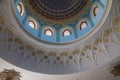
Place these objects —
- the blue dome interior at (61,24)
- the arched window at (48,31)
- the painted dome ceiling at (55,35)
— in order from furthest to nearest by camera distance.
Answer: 1. the arched window at (48,31)
2. the blue dome interior at (61,24)
3. the painted dome ceiling at (55,35)

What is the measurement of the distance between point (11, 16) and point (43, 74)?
343 cm

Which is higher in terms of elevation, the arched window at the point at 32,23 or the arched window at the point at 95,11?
the arched window at the point at 95,11

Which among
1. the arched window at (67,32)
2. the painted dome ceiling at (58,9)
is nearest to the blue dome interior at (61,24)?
the painted dome ceiling at (58,9)

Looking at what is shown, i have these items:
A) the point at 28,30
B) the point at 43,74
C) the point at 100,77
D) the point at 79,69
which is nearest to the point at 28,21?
the point at 28,30

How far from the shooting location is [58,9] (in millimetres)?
13820

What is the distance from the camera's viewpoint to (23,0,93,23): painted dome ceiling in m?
13.3

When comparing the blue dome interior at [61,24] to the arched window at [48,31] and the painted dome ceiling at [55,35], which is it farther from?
the arched window at [48,31]

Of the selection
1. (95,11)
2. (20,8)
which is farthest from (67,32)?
(20,8)

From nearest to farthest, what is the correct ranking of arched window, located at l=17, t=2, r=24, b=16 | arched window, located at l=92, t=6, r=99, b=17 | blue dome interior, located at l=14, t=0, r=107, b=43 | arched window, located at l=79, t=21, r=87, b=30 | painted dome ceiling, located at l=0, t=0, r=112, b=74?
painted dome ceiling, located at l=0, t=0, r=112, b=74 → blue dome interior, located at l=14, t=0, r=107, b=43 → arched window, located at l=17, t=2, r=24, b=16 → arched window, located at l=92, t=6, r=99, b=17 → arched window, located at l=79, t=21, r=87, b=30

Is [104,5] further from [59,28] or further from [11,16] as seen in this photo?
[11,16]

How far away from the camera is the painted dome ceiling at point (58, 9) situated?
13.3 meters

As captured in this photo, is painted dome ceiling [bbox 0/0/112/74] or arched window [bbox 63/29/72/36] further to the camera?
arched window [bbox 63/29/72/36]

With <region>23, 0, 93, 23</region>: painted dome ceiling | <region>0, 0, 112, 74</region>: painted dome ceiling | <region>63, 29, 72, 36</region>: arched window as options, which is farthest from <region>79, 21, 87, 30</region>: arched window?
<region>63, 29, 72, 36</region>: arched window

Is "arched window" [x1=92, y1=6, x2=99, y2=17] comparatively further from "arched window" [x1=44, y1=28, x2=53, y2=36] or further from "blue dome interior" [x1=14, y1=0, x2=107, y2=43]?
"arched window" [x1=44, y1=28, x2=53, y2=36]
